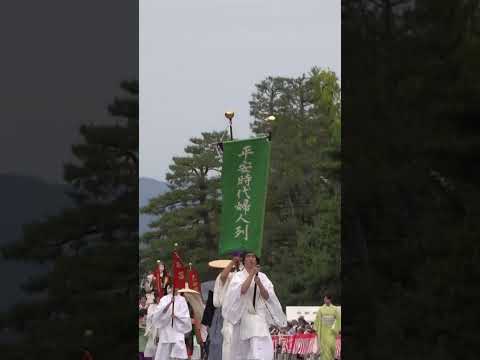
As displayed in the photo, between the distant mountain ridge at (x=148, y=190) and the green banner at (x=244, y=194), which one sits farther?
the distant mountain ridge at (x=148, y=190)

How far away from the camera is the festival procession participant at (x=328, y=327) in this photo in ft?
50.9

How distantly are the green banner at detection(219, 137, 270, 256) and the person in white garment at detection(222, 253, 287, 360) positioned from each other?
498 mm

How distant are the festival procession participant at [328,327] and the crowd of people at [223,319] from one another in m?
0.01

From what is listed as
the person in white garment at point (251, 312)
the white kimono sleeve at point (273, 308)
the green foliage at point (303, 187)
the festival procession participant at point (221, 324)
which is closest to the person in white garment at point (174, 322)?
the festival procession participant at point (221, 324)

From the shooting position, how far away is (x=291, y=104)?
19609mm

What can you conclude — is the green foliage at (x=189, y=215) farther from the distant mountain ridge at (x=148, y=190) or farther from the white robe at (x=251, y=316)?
the white robe at (x=251, y=316)

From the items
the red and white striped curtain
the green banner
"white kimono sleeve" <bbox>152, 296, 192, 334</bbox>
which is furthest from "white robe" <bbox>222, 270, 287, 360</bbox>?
the red and white striped curtain
